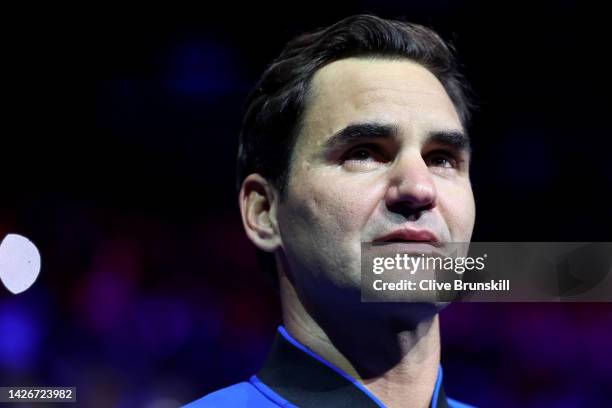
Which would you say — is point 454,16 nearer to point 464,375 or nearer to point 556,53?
→ point 556,53

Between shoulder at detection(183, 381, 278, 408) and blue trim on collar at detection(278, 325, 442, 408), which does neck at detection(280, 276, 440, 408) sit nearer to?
blue trim on collar at detection(278, 325, 442, 408)

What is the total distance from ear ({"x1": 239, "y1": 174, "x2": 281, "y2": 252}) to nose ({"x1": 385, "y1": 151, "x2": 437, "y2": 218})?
28 cm

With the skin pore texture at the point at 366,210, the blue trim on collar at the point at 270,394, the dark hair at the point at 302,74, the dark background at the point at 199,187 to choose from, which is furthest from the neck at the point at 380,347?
the dark background at the point at 199,187

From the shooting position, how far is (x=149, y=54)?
210cm

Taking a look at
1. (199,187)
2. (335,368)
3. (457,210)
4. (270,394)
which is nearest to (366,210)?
(457,210)

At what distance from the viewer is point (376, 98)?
1529 mm

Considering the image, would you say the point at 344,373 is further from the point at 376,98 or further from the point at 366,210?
the point at 376,98

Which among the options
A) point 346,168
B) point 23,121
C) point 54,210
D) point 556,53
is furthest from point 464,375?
point 23,121

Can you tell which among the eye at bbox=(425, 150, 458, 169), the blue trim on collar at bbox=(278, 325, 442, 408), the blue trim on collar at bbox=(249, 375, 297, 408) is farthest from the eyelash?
the blue trim on collar at bbox=(249, 375, 297, 408)

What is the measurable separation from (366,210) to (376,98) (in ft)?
0.79

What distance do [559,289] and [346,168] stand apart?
0.69 metres

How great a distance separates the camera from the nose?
140 centimetres

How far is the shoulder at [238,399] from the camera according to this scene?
4.99 feet

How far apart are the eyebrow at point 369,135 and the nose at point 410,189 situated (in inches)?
2.8
